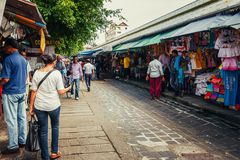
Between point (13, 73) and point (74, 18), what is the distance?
950 centimetres

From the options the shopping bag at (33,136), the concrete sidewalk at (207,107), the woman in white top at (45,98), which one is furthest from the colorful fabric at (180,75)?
the shopping bag at (33,136)

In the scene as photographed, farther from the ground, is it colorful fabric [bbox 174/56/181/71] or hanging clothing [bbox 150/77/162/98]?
colorful fabric [bbox 174/56/181/71]

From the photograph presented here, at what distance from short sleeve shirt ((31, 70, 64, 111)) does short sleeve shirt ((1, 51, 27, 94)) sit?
74 centimetres

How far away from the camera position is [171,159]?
5.15 metres

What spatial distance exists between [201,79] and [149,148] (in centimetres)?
541

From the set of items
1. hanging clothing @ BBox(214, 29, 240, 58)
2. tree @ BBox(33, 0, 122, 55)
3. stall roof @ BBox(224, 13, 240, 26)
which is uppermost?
tree @ BBox(33, 0, 122, 55)

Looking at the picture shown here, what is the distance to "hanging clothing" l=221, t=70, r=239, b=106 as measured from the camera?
8445 millimetres

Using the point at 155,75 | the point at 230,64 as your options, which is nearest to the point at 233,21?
the point at 230,64

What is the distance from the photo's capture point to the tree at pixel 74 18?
45.3 ft

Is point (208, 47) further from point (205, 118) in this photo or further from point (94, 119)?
point (94, 119)

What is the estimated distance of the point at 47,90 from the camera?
4.77 m

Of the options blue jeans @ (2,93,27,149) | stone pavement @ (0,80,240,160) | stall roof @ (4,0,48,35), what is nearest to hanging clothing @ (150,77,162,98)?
stone pavement @ (0,80,240,160)

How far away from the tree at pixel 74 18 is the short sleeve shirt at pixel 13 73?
8.63m

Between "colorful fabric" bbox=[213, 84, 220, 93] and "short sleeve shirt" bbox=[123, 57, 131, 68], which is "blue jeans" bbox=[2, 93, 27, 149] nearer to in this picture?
"colorful fabric" bbox=[213, 84, 220, 93]
